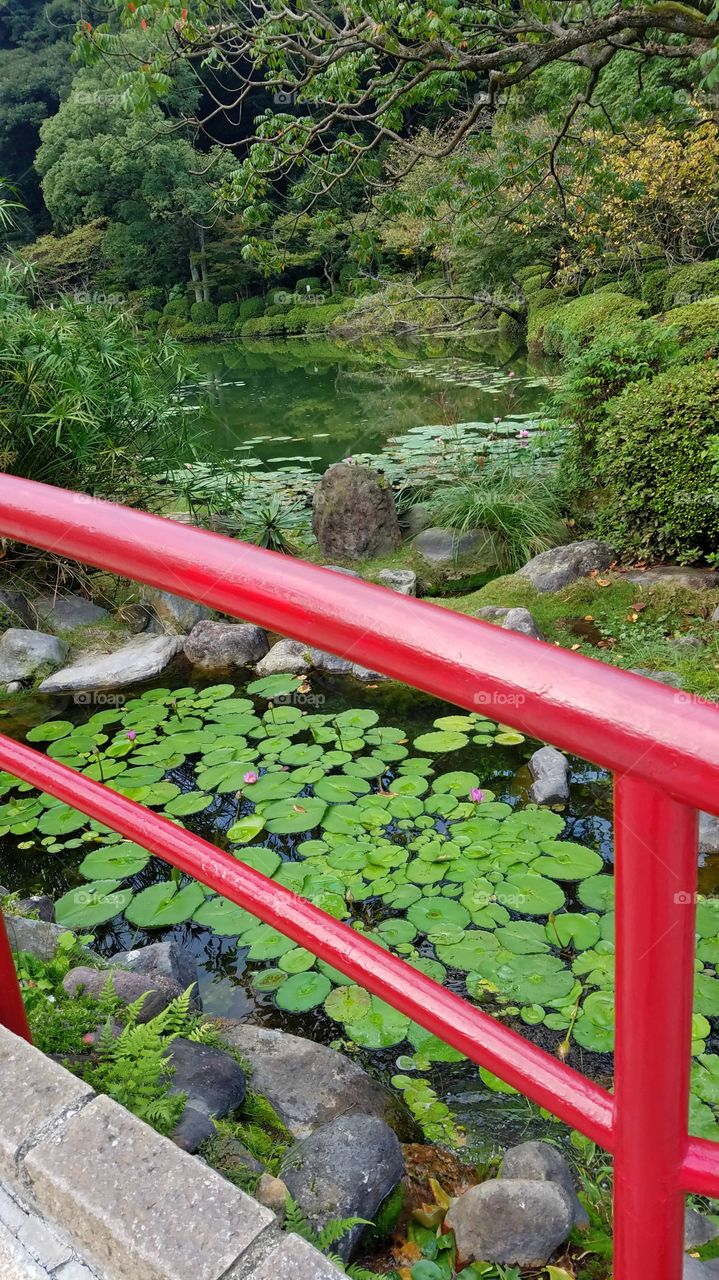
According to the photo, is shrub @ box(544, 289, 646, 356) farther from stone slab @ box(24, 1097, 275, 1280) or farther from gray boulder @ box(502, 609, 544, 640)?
stone slab @ box(24, 1097, 275, 1280)

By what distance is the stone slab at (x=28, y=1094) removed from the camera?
0.98 m

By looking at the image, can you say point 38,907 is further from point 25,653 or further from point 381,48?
point 381,48

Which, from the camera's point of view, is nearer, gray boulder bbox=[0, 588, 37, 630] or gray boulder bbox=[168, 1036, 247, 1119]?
gray boulder bbox=[168, 1036, 247, 1119]

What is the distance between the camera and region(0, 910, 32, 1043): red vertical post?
118 cm

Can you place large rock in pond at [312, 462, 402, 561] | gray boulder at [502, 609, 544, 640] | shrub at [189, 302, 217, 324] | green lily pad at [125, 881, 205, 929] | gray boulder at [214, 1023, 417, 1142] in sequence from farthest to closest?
shrub at [189, 302, 217, 324] < large rock in pond at [312, 462, 402, 561] < gray boulder at [502, 609, 544, 640] < green lily pad at [125, 881, 205, 929] < gray boulder at [214, 1023, 417, 1142]

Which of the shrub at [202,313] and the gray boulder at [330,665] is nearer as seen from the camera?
the gray boulder at [330,665]

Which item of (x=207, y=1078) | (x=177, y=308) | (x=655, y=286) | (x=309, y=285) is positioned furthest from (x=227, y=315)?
(x=207, y=1078)

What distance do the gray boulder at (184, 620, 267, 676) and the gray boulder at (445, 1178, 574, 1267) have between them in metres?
3.24

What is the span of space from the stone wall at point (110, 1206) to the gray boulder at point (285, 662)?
3.26 m

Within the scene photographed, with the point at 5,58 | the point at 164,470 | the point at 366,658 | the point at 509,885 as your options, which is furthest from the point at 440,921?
the point at 5,58

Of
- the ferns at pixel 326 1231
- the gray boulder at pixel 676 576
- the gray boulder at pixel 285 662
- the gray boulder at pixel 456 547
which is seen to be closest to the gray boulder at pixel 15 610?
the gray boulder at pixel 285 662

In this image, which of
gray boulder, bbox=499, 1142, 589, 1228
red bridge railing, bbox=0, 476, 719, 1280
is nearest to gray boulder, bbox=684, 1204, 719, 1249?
gray boulder, bbox=499, 1142, 589, 1228

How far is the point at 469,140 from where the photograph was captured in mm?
5582

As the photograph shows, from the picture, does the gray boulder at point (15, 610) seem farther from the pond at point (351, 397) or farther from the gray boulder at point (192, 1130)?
the gray boulder at point (192, 1130)
